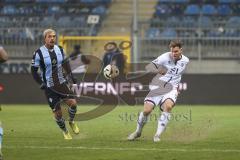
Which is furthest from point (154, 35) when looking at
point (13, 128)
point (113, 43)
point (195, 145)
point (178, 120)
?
point (195, 145)

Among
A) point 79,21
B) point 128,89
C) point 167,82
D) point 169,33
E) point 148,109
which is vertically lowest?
point 128,89

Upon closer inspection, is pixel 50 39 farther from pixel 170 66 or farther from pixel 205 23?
pixel 205 23

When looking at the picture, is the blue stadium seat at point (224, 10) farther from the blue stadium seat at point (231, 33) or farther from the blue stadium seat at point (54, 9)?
the blue stadium seat at point (54, 9)

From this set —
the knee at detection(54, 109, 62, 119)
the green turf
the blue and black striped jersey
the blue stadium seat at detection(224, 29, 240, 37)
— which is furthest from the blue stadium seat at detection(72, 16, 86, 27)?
the knee at detection(54, 109, 62, 119)

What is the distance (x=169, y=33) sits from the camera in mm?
28203

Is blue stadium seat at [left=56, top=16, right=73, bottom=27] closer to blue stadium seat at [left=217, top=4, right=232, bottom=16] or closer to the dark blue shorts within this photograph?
blue stadium seat at [left=217, top=4, right=232, bottom=16]

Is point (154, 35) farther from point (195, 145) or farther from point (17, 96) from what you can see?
point (195, 145)

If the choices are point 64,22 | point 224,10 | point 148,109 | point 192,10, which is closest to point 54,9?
point 64,22

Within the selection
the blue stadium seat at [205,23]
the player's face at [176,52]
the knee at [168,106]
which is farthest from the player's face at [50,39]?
the blue stadium seat at [205,23]

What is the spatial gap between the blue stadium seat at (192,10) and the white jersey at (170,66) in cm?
1948

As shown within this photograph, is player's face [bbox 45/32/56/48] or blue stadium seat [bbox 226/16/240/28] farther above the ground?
player's face [bbox 45/32/56/48]

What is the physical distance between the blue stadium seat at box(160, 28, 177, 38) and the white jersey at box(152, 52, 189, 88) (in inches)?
544

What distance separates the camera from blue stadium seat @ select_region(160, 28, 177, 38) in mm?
28031

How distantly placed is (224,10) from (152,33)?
6324 millimetres
